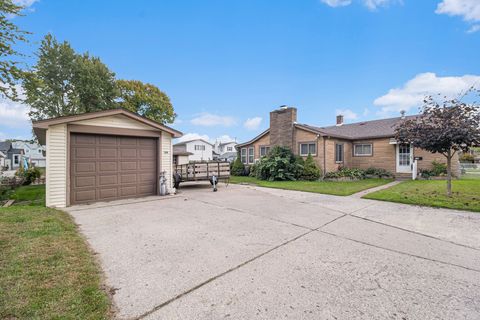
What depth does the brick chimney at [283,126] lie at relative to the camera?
640 inches

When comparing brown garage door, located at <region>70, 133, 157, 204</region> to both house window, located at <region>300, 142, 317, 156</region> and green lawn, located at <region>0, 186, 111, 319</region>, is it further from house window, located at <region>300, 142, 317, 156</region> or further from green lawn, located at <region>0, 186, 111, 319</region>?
house window, located at <region>300, 142, 317, 156</region>

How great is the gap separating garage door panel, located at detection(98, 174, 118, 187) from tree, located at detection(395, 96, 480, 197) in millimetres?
11559

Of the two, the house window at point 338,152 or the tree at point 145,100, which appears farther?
the tree at point 145,100

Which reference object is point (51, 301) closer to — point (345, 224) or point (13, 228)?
point (13, 228)

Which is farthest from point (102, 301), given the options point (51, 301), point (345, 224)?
point (345, 224)

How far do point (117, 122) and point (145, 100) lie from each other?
939 inches

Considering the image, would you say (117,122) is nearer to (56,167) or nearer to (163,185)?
(56,167)

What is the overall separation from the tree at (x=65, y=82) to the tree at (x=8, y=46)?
20576mm

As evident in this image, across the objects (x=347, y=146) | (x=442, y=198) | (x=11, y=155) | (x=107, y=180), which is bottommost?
(x=442, y=198)

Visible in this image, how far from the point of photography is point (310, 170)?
48.0 feet

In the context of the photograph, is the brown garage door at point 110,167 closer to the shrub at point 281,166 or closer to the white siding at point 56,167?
the white siding at point 56,167

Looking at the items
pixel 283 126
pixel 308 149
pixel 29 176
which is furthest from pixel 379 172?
pixel 29 176

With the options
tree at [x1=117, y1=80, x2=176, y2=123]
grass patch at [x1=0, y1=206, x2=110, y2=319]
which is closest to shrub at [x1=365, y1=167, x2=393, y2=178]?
grass patch at [x1=0, y1=206, x2=110, y2=319]

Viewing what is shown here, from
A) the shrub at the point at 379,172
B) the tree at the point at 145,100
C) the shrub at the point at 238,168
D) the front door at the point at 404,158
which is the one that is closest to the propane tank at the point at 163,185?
the shrub at the point at 238,168
